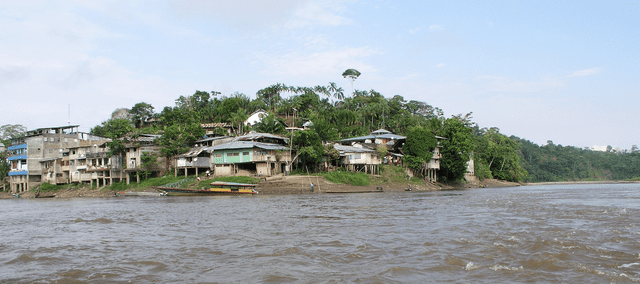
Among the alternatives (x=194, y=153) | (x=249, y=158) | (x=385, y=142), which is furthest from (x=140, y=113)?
(x=385, y=142)

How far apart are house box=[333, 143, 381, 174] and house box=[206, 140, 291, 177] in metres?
7.14

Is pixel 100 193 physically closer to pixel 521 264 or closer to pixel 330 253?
pixel 330 253

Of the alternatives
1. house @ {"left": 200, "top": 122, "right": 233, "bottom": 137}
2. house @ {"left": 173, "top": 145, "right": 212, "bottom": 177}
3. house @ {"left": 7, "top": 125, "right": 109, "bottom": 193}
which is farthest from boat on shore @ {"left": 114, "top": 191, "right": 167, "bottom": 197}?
house @ {"left": 200, "top": 122, "right": 233, "bottom": 137}

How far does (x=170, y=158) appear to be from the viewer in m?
52.3

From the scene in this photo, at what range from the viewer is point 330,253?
9.96m

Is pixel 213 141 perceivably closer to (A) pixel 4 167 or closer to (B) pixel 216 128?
(B) pixel 216 128

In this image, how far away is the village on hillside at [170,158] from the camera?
4669cm

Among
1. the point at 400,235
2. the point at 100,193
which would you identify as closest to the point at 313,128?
the point at 100,193

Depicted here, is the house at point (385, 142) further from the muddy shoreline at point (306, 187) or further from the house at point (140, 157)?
the house at point (140, 157)

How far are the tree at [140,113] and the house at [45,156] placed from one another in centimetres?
1561

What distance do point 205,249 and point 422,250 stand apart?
5.72m

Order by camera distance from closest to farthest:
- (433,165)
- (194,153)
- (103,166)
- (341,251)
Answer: (341,251)
(194,153)
(103,166)
(433,165)

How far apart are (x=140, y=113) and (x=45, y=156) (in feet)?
67.3

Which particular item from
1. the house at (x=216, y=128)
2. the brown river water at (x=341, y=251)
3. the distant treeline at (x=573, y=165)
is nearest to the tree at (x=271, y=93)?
the house at (x=216, y=128)
